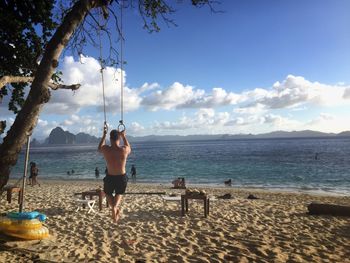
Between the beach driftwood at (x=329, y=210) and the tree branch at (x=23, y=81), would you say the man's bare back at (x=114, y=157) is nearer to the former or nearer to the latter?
the tree branch at (x=23, y=81)

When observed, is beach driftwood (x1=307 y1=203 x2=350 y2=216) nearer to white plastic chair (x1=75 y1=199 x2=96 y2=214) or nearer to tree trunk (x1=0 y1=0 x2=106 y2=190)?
white plastic chair (x1=75 y1=199 x2=96 y2=214)

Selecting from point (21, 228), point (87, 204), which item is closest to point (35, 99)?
point (21, 228)

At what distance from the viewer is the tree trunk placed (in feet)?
12.9

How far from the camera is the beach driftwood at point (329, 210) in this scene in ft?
41.7

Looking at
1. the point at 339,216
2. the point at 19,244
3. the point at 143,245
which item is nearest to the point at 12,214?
the point at 19,244

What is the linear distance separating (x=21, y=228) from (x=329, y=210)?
37.7ft

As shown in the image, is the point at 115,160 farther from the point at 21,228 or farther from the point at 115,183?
the point at 21,228

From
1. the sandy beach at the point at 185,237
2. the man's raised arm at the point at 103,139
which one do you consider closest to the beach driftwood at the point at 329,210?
the sandy beach at the point at 185,237

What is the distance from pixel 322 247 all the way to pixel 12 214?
8436 mm

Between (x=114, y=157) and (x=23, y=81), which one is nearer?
(x=23, y=81)

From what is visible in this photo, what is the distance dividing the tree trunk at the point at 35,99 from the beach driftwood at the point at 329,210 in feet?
40.0

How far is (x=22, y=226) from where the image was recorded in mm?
8148

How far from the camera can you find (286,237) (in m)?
9.41

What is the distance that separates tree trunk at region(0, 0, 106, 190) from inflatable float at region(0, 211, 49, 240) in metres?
4.86
